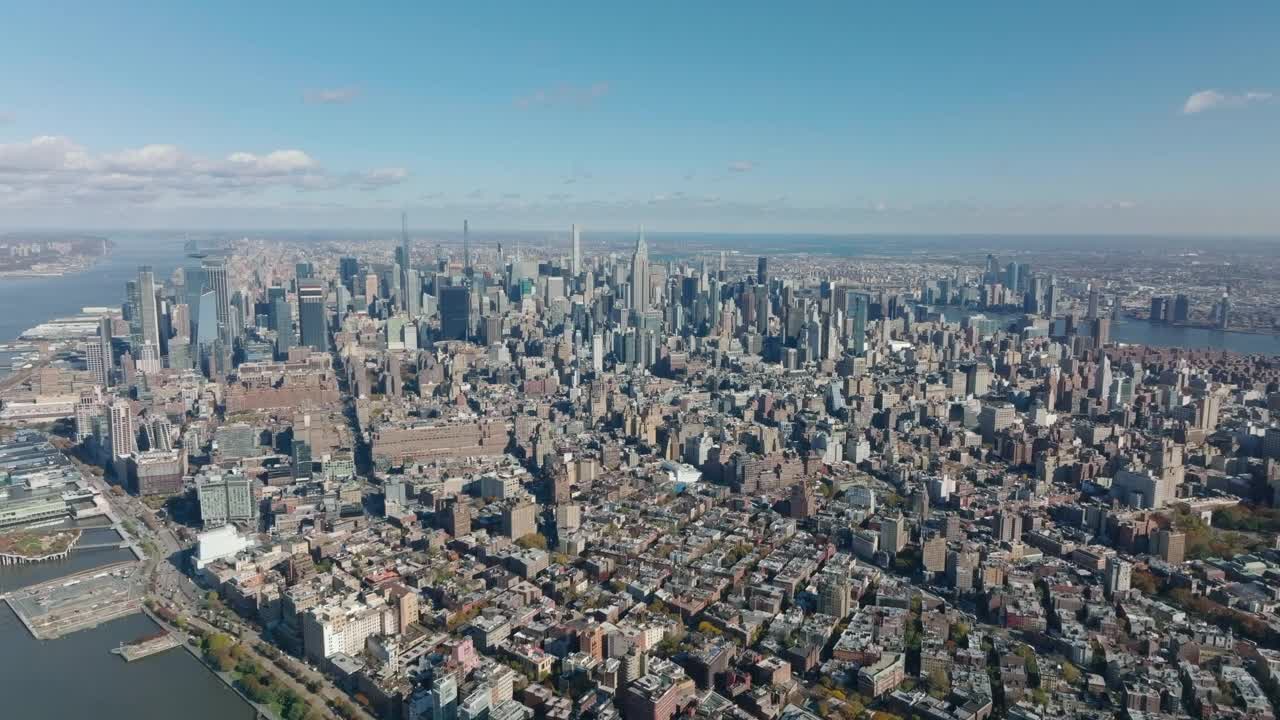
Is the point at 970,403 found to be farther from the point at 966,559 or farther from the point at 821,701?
the point at 821,701

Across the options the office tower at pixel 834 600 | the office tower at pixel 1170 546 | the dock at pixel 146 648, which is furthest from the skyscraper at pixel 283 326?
the office tower at pixel 1170 546

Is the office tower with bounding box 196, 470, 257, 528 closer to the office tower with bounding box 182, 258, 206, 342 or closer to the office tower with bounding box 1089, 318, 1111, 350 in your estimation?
the office tower with bounding box 182, 258, 206, 342

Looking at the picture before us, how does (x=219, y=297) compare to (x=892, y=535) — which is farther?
(x=219, y=297)

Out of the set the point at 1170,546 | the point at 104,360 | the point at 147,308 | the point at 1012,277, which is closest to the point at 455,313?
the point at 147,308

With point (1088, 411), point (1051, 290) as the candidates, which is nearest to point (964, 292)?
point (1051, 290)

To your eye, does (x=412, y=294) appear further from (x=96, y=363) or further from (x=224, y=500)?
(x=224, y=500)

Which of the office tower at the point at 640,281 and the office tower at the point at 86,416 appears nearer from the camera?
the office tower at the point at 86,416

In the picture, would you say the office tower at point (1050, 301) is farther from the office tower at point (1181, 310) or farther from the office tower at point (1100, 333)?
the office tower at point (1100, 333)
